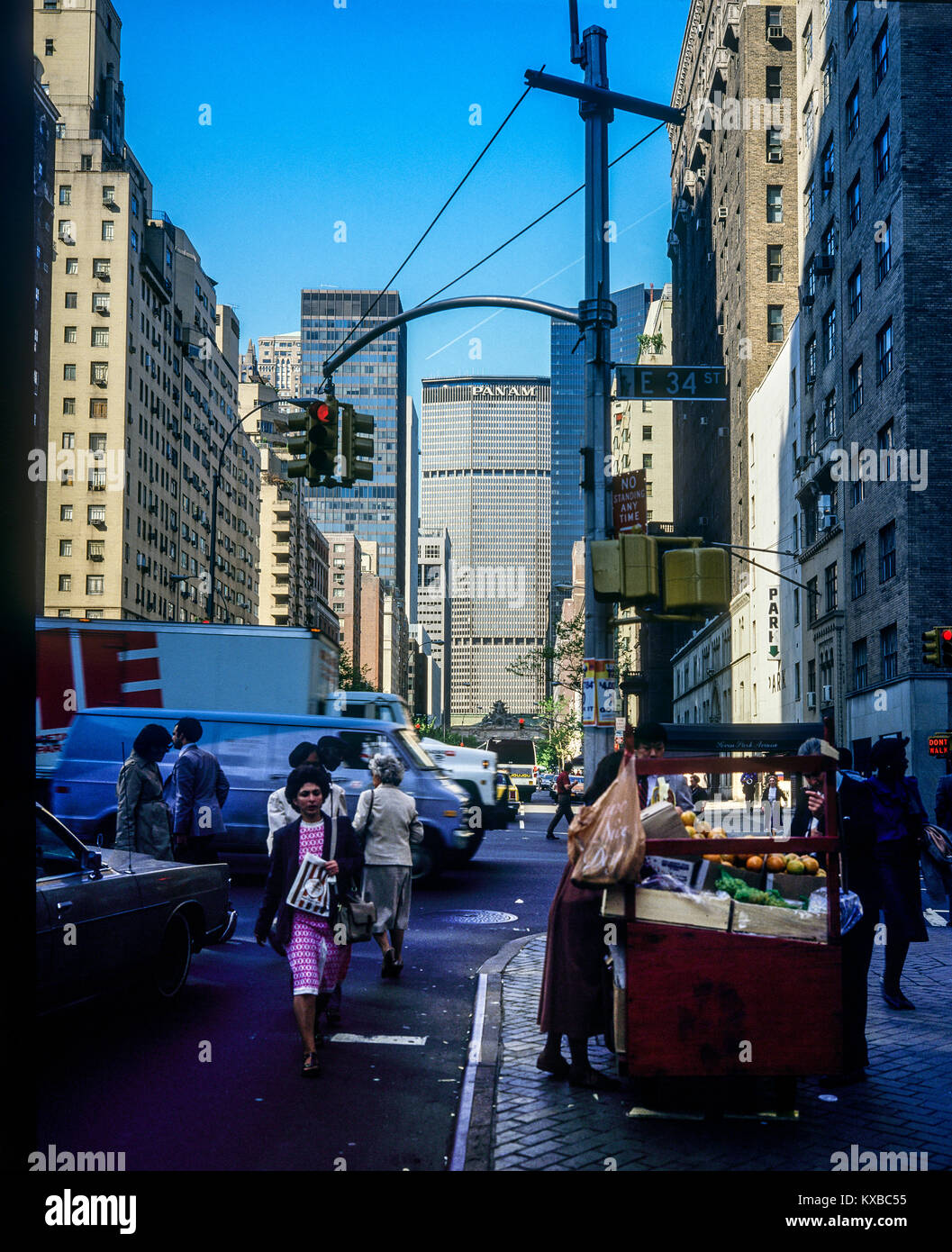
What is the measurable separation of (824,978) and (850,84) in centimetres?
3781

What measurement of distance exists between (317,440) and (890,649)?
24.6m

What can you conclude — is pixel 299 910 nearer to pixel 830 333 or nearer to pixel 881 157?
pixel 881 157

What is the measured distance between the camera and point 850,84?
37.1m

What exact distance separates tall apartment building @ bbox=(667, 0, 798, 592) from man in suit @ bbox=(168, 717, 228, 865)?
42.1 m

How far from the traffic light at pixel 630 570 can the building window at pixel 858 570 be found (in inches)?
1159

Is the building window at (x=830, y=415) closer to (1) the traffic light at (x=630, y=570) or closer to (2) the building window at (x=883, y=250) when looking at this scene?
(2) the building window at (x=883, y=250)

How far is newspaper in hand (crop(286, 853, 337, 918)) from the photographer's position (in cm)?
679

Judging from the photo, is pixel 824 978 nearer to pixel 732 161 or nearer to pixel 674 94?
pixel 732 161

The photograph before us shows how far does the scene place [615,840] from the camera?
5.65 metres

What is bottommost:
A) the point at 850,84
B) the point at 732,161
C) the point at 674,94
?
the point at 850,84

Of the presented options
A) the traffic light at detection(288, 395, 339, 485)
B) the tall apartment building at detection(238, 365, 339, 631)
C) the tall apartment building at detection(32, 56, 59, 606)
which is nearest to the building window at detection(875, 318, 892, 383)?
the traffic light at detection(288, 395, 339, 485)

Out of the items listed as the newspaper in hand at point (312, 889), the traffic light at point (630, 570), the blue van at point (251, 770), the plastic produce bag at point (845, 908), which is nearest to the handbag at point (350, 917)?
the newspaper in hand at point (312, 889)

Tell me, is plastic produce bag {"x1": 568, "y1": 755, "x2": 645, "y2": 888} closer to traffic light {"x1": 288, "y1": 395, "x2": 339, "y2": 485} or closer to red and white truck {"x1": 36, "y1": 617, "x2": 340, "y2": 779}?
traffic light {"x1": 288, "y1": 395, "x2": 339, "y2": 485}

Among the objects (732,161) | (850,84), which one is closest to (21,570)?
(850,84)
